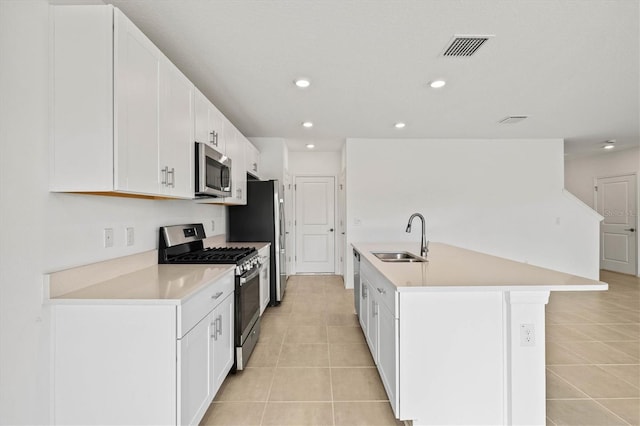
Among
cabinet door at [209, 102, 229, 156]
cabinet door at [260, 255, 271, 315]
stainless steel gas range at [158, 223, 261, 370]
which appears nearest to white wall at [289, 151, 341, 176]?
cabinet door at [260, 255, 271, 315]

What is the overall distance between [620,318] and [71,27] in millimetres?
5529

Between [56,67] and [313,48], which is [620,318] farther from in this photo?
[56,67]

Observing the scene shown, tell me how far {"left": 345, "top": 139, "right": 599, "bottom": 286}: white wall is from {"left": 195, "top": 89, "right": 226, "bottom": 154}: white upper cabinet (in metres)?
2.58

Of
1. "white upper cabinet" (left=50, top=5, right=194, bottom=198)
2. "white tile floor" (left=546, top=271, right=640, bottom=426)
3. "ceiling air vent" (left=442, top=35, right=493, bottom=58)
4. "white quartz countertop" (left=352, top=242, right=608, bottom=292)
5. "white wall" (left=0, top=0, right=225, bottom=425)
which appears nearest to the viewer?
"white wall" (left=0, top=0, right=225, bottom=425)

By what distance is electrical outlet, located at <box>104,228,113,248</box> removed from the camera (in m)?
1.88

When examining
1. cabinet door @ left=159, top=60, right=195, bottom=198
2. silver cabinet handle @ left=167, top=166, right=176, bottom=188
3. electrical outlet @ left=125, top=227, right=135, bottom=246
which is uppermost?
cabinet door @ left=159, top=60, right=195, bottom=198

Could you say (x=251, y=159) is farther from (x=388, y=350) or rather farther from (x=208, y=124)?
(x=388, y=350)

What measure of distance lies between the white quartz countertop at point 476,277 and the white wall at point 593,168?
5.89 meters

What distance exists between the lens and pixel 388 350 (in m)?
1.95

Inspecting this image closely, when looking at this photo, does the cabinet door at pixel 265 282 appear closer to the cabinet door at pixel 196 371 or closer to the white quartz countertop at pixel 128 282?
the white quartz countertop at pixel 128 282

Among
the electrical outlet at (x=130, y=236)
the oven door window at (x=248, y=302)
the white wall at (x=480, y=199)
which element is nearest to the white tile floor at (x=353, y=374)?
the oven door window at (x=248, y=302)

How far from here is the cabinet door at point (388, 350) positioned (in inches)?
70.4

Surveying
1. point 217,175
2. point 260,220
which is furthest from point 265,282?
point 217,175

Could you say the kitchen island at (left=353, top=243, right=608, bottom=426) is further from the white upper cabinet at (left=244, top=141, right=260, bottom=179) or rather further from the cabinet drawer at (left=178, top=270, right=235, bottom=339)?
the white upper cabinet at (left=244, top=141, right=260, bottom=179)
